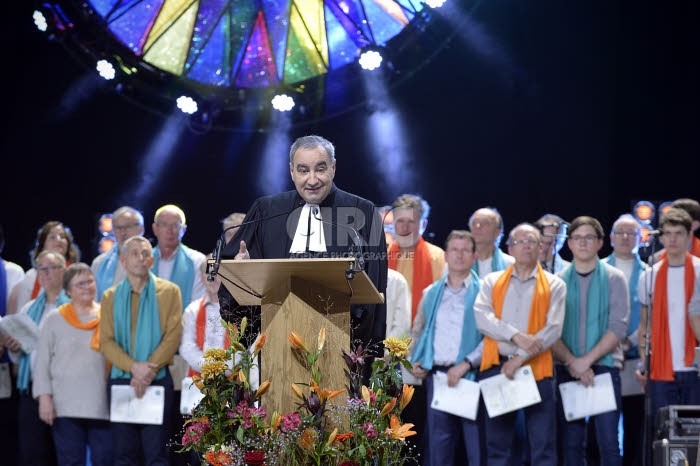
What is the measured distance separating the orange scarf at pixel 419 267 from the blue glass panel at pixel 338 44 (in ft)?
7.42

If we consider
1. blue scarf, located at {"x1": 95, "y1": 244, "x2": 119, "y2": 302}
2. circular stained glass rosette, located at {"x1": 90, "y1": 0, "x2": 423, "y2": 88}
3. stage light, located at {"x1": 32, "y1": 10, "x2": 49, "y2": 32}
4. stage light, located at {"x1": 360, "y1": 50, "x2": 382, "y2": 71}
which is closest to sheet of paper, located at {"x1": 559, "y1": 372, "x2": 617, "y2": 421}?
blue scarf, located at {"x1": 95, "y1": 244, "x2": 119, "y2": 302}

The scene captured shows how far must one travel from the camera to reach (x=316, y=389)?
2949 mm

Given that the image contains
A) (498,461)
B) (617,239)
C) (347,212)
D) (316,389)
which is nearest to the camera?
(316,389)

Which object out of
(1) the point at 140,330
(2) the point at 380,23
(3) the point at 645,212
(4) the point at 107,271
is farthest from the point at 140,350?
(3) the point at 645,212

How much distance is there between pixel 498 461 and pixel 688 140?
321cm

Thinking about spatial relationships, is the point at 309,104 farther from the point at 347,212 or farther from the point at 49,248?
the point at 347,212

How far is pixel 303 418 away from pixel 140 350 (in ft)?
11.4

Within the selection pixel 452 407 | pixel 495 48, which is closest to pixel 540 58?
pixel 495 48

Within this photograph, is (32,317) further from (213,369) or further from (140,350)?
(213,369)

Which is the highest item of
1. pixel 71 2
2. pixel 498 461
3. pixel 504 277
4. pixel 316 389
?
pixel 71 2

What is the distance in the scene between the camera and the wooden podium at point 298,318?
299cm

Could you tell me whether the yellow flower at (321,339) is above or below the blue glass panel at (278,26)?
below

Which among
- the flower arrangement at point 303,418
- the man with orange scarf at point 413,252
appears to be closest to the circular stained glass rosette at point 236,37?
the man with orange scarf at point 413,252

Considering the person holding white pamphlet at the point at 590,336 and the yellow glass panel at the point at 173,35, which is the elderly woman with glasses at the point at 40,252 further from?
the person holding white pamphlet at the point at 590,336
